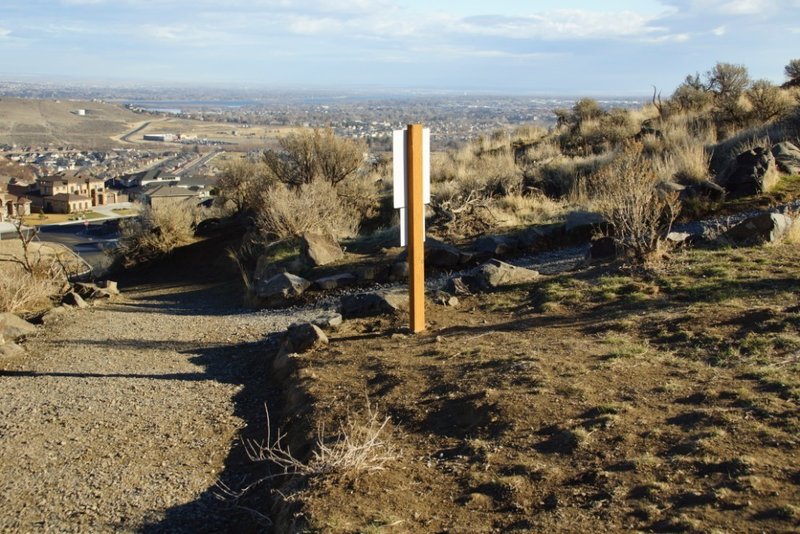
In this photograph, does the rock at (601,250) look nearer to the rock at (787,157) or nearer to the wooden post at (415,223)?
the wooden post at (415,223)

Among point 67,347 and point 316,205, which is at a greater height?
point 316,205

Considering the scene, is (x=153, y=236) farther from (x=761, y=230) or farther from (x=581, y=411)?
(x=581, y=411)

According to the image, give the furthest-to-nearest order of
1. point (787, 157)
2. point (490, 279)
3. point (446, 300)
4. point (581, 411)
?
point (787, 157)
point (490, 279)
point (446, 300)
point (581, 411)

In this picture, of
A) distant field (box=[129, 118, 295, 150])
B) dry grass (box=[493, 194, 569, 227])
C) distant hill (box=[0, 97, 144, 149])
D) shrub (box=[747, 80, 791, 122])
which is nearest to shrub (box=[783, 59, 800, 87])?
shrub (box=[747, 80, 791, 122])

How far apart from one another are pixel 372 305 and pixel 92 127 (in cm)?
13970

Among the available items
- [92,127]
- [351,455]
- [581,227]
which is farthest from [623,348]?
[92,127]

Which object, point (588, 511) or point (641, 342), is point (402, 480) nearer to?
point (588, 511)

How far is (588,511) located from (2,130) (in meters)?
140

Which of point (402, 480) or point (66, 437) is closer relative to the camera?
point (402, 480)

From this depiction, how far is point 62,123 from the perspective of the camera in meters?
134

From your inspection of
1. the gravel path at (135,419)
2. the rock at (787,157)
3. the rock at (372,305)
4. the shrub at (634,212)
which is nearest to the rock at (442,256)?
the gravel path at (135,419)

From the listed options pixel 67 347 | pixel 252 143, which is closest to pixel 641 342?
pixel 67 347

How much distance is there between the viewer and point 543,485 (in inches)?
158

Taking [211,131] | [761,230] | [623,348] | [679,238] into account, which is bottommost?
[623,348]
